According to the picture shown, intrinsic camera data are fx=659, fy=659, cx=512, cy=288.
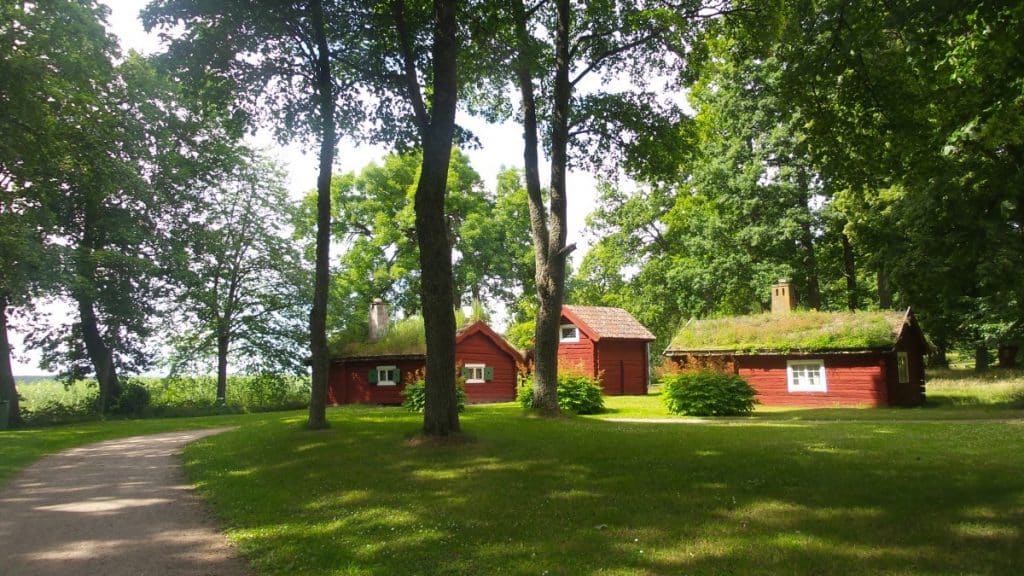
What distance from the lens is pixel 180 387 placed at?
3500 cm

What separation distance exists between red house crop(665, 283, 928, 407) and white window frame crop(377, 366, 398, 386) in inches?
534

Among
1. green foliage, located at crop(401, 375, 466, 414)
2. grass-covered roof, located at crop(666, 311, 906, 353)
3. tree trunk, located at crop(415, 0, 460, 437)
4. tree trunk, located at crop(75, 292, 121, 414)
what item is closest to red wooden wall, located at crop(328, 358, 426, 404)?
green foliage, located at crop(401, 375, 466, 414)

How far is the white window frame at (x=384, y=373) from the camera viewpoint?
33.6m

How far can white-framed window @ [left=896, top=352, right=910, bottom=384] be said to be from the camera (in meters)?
26.2

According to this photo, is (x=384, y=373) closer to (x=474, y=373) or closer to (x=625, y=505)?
(x=474, y=373)

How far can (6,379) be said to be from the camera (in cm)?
2602

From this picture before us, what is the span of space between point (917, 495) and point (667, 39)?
14.6 meters

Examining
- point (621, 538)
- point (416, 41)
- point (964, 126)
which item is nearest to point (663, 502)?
point (621, 538)

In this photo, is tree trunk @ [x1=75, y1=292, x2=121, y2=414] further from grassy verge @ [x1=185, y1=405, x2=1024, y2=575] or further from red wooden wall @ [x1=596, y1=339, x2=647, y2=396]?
red wooden wall @ [x1=596, y1=339, x2=647, y2=396]

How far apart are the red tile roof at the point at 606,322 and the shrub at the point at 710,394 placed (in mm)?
13927

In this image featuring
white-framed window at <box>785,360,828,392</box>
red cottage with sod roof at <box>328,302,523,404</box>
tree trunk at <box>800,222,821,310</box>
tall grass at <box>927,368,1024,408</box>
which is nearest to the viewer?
tall grass at <box>927,368,1024,408</box>

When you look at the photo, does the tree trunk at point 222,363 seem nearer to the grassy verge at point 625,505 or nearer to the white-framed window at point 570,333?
the white-framed window at point 570,333

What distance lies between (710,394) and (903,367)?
10.3 m

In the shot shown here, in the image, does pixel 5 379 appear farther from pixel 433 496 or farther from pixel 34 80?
pixel 433 496
